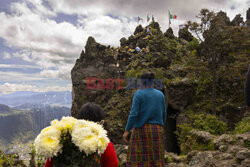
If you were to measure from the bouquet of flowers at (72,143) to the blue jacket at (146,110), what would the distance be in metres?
1.96

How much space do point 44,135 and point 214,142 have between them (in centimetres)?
587

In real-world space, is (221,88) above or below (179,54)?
below

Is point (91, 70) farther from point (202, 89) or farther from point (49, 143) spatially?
point (49, 143)

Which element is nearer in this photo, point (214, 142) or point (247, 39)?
point (214, 142)

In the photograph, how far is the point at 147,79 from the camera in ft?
13.0

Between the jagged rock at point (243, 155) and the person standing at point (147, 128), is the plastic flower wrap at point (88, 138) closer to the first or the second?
the person standing at point (147, 128)

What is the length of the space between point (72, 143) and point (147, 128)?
7.44ft

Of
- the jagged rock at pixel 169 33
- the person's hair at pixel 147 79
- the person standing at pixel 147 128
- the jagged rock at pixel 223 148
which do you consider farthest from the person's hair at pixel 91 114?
the jagged rock at pixel 169 33

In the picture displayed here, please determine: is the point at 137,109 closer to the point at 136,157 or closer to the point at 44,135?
the point at 136,157

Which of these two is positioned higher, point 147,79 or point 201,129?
point 147,79

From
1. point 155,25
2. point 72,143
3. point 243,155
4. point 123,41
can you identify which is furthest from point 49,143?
point 155,25

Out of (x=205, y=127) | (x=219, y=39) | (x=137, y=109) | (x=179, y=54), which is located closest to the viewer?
(x=137, y=109)

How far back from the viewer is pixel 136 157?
3885mm

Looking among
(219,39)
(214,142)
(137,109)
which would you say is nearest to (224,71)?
(219,39)
